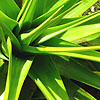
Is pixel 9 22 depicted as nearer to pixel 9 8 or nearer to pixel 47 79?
pixel 9 8

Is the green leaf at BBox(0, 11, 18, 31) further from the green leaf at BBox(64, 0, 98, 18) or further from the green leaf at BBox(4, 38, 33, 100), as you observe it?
the green leaf at BBox(64, 0, 98, 18)

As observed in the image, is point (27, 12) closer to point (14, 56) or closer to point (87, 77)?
point (14, 56)

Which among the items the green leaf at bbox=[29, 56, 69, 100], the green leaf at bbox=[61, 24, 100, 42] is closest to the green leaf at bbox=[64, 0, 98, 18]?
the green leaf at bbox=[61, 24, 100, 42]

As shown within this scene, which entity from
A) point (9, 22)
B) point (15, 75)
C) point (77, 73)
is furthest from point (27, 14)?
point (77, 73)

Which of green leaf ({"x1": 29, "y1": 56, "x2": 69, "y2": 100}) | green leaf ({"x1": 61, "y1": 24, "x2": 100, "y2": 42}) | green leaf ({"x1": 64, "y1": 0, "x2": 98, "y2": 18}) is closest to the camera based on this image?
green leaf ({"x1": 29, "y1": 56, "x2": 69, "y2": 100})

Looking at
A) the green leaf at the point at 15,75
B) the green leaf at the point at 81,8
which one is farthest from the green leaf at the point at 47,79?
the green leaf at the point at 81,8
